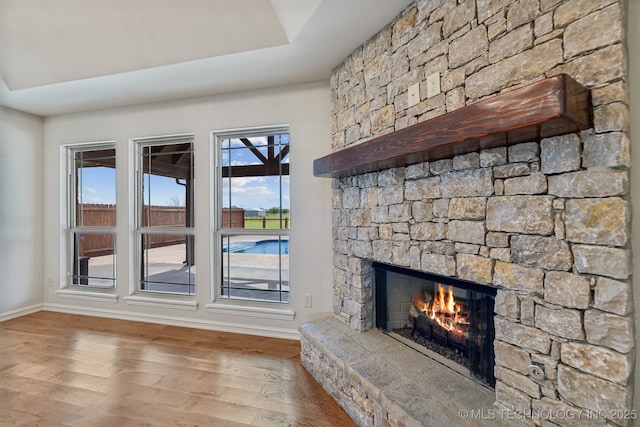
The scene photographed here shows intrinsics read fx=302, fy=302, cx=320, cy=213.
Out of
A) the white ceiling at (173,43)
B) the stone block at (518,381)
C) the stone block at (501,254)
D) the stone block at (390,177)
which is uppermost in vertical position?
the white ceiling at (173,43)

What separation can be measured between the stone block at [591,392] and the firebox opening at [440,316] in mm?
456

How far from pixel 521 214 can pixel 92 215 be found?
4.51 m

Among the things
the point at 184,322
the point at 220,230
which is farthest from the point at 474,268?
the point at 184,322

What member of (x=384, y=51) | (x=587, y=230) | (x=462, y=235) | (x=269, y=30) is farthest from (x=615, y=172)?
(x=269, y=30)

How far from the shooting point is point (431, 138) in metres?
1.38

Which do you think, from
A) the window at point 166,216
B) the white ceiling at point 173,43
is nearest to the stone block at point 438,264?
the white ceiling at point 173,43

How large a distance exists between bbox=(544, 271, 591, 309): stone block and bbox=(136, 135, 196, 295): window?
10.4ft

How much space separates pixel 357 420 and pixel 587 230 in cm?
154

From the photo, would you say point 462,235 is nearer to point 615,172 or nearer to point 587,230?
point 587,230

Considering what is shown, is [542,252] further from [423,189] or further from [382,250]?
[382,250]

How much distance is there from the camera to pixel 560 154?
3.84ft

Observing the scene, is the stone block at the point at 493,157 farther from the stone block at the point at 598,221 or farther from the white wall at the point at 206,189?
the white wall at the point at 206,189

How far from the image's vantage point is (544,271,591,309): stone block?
111 cm

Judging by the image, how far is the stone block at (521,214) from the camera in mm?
1214
